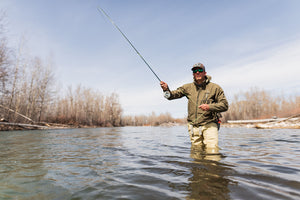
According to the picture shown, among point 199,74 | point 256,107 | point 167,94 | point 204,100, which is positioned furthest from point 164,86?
point 256,107

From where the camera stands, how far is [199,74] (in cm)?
480

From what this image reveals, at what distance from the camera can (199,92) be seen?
4.84m

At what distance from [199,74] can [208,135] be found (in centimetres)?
170

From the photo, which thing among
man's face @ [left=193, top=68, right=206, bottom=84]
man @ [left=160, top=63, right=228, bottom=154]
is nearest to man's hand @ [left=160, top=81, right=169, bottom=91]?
man @ [left=160, top=63, right=228, bottom=154]

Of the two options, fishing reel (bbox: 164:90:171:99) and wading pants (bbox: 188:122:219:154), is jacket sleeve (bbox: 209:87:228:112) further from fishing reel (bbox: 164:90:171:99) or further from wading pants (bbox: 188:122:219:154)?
fishing reel (bbox: 164:90:171:99)

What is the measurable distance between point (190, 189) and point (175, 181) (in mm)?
373

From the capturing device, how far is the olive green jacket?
15.1 feet

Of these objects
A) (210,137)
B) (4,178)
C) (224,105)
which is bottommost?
(4,178)

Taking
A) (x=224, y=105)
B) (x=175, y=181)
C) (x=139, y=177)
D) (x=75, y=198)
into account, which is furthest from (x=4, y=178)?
(x=224, y=105)

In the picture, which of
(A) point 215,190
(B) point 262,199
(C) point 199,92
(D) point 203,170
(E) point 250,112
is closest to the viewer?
(B) point 262,199

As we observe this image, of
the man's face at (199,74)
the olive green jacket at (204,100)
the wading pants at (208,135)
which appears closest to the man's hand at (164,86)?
the olive green jacket at (204,100)

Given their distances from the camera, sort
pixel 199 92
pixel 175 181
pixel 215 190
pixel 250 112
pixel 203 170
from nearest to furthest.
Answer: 1. pixel 215 190
2. pixel 175 181
3. pixel 203 170
4. pixel 199 92
5. pixel 250 112

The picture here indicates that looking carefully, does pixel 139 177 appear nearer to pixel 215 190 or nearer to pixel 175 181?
pixel 175 181

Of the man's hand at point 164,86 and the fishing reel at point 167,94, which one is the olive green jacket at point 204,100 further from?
the man's hand at point 164,86
